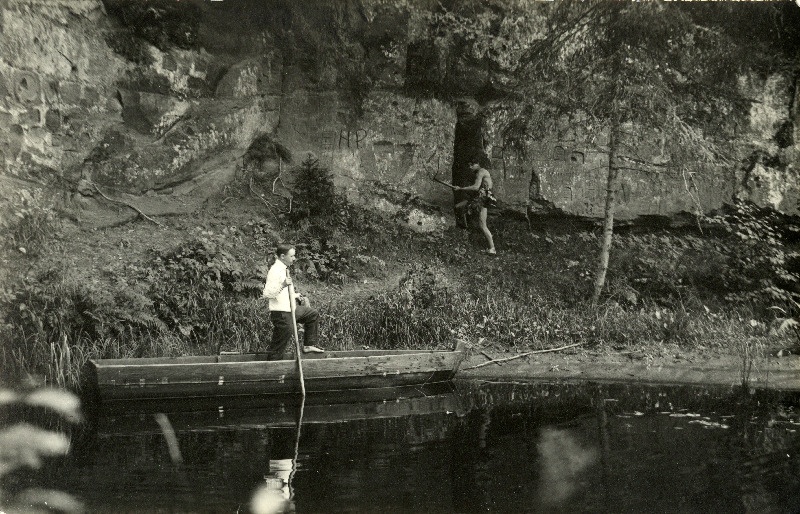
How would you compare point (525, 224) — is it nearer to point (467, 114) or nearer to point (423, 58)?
point (467, 114)

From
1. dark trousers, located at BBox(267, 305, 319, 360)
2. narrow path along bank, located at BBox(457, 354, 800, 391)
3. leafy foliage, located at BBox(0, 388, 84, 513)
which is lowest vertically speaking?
leafy foliage, located at BBox(0, 388, 84, 513)

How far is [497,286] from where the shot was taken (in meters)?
12.0

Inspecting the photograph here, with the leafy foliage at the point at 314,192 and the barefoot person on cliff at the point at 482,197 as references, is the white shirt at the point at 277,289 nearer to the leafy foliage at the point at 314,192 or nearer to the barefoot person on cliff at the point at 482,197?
the leafy foliage at the point at 314,192

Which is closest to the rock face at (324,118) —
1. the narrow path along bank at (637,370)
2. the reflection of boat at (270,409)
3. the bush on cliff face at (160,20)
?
the bush on cliff face at (160,20)

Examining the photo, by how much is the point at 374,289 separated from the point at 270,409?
409 cm

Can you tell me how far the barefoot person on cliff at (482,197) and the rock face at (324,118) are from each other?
305mm

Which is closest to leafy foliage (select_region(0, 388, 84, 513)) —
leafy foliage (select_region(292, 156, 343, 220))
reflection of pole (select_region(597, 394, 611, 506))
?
reflection of pole (select_region(597, 394, 611, 506))

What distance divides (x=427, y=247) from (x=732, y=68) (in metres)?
5.99

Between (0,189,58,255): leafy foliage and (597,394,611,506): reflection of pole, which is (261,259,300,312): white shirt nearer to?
(597,394,611,506): reflection of pole

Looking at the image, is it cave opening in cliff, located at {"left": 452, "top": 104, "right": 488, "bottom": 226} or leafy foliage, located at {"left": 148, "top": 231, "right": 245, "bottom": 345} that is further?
cave opening in cliff, located at {"left": 452, "top": 104, "right": 488, "bottom": 226}

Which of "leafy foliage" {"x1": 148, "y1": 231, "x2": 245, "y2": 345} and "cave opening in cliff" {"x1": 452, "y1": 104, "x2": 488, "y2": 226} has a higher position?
"cave opening in cliff" {"x1": 452, "y1": 104, "x2": 488, "y2": 226}

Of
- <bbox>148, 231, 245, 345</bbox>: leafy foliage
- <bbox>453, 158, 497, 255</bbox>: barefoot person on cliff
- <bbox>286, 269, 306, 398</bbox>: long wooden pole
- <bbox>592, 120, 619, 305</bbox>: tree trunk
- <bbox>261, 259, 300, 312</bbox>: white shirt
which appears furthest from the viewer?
<bbox>453, 158, 497, 255</bbox>: barefoot person on cliff

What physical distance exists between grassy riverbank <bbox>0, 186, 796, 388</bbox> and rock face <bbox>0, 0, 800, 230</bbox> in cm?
63

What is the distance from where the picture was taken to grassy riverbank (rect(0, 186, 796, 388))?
919 centimetres
